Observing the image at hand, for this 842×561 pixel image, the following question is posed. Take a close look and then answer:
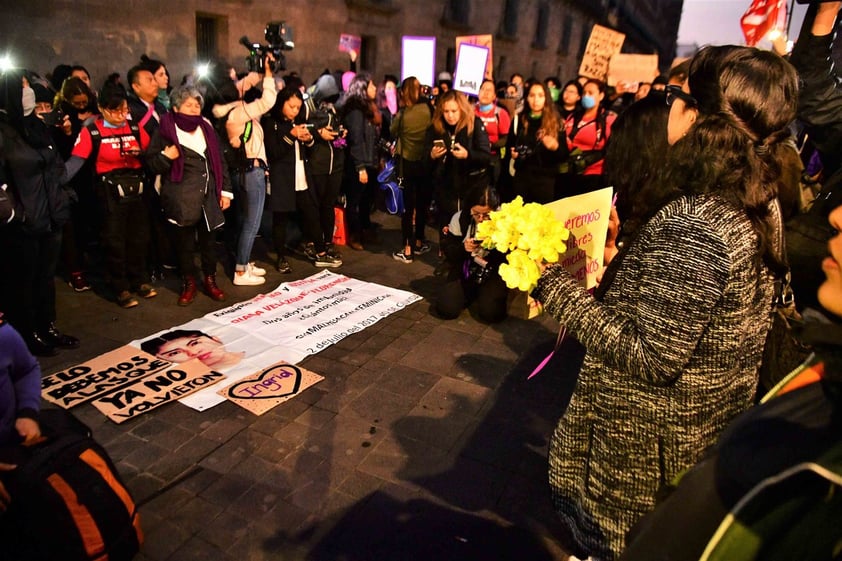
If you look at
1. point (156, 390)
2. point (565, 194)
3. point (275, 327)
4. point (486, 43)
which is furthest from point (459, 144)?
point (486, 43)

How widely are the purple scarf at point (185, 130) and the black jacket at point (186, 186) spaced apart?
0.04 metres

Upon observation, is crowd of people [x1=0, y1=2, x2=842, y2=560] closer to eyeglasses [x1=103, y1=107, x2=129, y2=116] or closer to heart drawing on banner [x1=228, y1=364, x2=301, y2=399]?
eyeglasses [x1=103, y1=107, x2=129, y2=116]

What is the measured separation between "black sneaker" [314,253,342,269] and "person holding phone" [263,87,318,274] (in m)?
0.35

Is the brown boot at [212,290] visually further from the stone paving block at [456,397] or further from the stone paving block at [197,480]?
the stone paving block at [197,480]

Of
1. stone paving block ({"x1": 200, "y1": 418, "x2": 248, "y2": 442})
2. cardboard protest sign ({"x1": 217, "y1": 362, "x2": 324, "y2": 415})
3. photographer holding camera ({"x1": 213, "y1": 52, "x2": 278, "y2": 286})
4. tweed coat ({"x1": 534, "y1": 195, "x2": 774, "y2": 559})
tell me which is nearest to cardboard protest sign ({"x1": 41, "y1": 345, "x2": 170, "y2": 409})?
cardboard protest sign ({"x1": 217, "y1": 362, "x2": 324, "y2": 415})

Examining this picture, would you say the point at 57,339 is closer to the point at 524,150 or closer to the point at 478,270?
the point at 478,270

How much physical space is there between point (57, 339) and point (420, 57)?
996 centimetres

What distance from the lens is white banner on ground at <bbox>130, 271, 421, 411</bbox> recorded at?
4184mm

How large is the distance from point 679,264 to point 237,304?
14.9 feet

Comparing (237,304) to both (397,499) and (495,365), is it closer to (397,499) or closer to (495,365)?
(495,365)

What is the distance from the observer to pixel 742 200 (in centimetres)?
152

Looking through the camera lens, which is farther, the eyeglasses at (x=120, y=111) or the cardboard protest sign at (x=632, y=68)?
the cardboard protest sign at (x=632, y=68)

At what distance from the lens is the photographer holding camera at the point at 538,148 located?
631 cm

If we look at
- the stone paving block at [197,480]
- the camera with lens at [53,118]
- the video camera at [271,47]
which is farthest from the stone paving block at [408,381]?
the camera with lens at [53,118]
